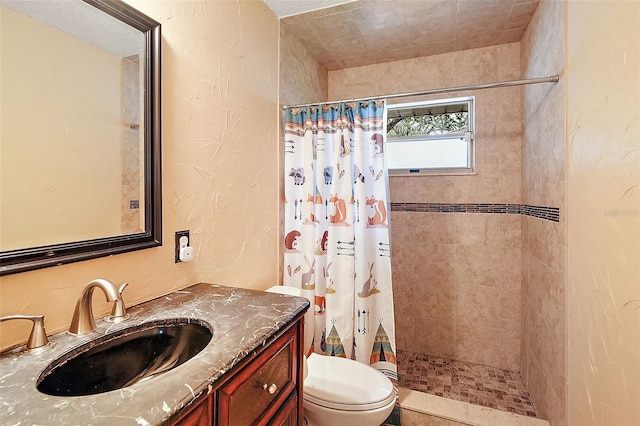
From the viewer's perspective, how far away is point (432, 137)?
2.60 m

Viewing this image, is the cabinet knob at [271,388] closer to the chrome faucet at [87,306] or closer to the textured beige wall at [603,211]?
the chrome faucet at [87,306]

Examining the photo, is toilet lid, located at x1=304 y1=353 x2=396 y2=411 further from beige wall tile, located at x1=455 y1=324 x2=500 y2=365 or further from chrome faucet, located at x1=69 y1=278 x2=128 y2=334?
beige wall tile, located at x1=455 y1=324 x2=500 y2=365

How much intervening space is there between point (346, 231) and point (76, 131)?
1.35 metres

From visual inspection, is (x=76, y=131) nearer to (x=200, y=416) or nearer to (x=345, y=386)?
(x=200, y=416)

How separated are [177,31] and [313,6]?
958 mm

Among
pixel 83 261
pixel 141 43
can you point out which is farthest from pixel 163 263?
pixel 141 43

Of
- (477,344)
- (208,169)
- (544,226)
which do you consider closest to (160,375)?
(208,169)

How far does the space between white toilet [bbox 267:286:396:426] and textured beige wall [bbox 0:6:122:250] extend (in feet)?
3.76

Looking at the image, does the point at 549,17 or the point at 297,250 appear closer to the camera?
the point at 549,17

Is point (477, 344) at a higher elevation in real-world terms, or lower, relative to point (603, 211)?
lower

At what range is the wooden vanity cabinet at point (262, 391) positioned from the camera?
71 centimetres

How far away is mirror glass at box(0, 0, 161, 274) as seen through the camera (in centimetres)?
81

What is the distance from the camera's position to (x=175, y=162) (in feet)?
4.18

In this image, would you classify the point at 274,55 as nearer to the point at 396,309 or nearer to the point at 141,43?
the point at 141,43
